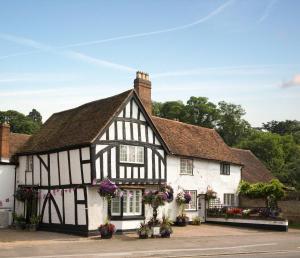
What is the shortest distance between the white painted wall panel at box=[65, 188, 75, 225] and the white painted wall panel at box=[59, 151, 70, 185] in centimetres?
64

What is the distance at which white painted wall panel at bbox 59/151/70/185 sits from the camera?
25547 millimetres

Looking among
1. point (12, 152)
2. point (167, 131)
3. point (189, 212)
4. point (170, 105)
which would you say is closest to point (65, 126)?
point (12, 152)

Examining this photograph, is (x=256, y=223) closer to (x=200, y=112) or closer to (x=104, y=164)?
(x=104, y=164)

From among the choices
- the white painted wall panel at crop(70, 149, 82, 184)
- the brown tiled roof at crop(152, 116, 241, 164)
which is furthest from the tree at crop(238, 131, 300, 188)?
the white painted wall panel at crop(70, 149, 82, 184)

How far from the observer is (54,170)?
2648 cm

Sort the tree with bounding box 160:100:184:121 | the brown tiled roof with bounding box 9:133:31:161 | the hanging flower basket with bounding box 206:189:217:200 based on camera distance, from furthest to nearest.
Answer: the tree with bounding box 160:100:184:121 < the hanging flower basket with bounding box 206:189:217:200 < the brown tiled roof with bounding box 9:133:31:161

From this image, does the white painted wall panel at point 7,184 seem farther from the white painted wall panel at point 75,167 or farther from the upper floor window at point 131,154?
the upper floor window at point 131,154

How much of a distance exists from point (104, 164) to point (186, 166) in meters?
7.87

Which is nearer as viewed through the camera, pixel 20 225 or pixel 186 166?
pixel 20 225

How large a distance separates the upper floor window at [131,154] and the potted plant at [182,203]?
4.45 m

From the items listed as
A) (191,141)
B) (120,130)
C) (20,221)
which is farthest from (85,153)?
(191,141)

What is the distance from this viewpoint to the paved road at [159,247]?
16.8m

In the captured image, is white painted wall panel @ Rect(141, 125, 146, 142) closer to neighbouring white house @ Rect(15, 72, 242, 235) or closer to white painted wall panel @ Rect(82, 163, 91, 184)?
neighbouring white house @ Rect(15, 72, 242, 235)

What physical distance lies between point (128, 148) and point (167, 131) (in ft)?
21.1
